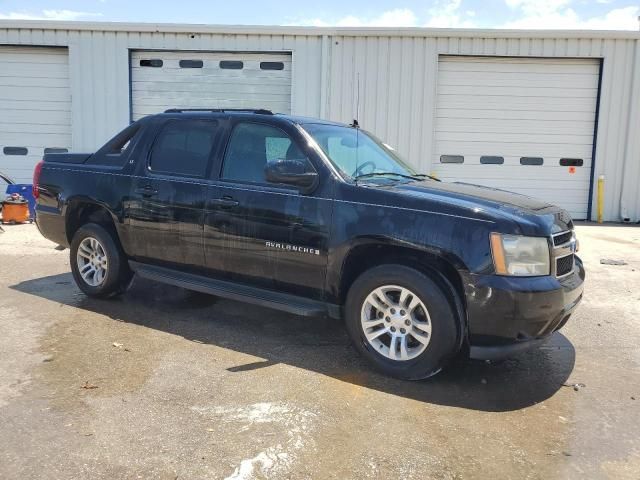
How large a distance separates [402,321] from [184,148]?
8.40 feet

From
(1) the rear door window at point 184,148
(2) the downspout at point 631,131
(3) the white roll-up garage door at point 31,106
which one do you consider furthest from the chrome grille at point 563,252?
(3) the white roll-up garage door at point 31,106

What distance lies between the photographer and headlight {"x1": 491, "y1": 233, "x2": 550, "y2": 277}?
355 cm

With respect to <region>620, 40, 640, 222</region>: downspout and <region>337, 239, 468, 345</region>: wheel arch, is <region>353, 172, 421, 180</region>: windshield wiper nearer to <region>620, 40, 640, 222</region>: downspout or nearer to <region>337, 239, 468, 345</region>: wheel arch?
<region>337, 239, 468, 345</region>: wheel arch

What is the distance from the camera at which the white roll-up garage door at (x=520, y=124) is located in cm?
1266

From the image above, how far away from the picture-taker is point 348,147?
4.70 meters

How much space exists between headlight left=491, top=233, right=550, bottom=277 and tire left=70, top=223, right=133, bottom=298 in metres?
3.59

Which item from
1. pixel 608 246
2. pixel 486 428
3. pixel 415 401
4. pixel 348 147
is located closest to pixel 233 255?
pixel 348 147

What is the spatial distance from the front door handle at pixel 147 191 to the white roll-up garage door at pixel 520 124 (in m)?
8.89

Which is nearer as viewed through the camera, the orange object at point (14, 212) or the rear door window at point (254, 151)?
the rear door window at point (254, 151)

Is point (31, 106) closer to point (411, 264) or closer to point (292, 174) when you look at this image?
point (292, 174)

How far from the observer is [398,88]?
→ 1261 centimetres

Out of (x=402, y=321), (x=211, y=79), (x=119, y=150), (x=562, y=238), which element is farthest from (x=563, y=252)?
(x=211, y=79)

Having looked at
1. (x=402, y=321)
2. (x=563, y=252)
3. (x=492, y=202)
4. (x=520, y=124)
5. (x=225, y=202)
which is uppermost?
(x=520, y=124)

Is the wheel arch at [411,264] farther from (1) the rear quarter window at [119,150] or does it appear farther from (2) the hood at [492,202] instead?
(1) the rear quarter window at [119,150]
